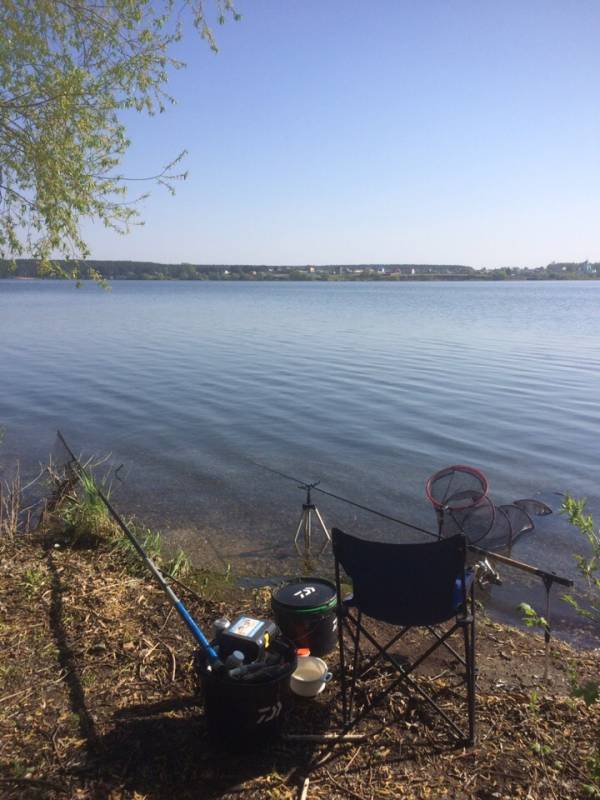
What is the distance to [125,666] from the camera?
13.0 ft

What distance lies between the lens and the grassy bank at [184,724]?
2.99m

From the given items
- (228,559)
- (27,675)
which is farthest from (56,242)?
(27,675)

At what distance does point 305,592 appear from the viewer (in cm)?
439

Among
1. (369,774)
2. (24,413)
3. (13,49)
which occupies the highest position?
(13,49)

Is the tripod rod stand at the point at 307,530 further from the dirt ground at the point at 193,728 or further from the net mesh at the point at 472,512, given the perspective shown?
the dirt ground at the point at 193,728

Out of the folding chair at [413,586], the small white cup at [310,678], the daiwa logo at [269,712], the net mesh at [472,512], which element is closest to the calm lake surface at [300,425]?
the net mesh at [472,512]

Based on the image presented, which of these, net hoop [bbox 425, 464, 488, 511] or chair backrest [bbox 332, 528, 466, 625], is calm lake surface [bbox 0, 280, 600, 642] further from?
chair backrest [bbox 332, 528, 466, 625]

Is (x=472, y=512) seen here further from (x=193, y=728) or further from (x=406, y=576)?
(x=193, y=728)

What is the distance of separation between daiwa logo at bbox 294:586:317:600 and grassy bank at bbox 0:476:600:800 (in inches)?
19.8

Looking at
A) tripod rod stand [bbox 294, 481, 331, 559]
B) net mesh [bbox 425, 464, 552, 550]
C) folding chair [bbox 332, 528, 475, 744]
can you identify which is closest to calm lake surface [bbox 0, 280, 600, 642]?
tripod rod stand [bbox 294, 481, 331, 559]

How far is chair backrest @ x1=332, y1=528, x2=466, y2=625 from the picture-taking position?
10.5 ft

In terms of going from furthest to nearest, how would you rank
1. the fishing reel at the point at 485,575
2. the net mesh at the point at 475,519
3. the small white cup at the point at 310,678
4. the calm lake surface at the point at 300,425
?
the calm lake surface at the point at 300,425
the net mesh at the point at 475,519
the fishing reel at the point at 485,575
the small white cup at the point at 310,678

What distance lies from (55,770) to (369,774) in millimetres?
1556

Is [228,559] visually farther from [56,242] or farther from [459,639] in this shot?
[56,242]
